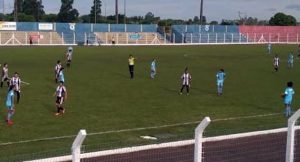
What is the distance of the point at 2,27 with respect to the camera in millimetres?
80312

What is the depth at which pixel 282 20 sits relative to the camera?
410 ft

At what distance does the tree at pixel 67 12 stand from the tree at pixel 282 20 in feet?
167

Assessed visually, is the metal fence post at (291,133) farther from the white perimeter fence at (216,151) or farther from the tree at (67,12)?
the tree at (67,12)

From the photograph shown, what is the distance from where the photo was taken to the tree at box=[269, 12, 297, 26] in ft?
402

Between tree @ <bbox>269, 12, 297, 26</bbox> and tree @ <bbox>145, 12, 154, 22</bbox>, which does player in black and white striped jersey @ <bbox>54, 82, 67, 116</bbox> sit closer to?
tree @ <bbox>269, 12, 297, 26</bbox>

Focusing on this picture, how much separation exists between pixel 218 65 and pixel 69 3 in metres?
95.3

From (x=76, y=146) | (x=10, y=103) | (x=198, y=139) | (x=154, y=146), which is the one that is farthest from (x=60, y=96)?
(x=76, y=146)

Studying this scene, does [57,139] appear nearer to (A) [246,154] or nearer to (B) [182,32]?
(A) [246,154]

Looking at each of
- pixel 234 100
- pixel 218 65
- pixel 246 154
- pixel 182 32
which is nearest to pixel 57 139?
pixel 246 154

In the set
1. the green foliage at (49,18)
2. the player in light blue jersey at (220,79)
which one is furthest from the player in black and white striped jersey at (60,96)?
the green foliage at (49,18)

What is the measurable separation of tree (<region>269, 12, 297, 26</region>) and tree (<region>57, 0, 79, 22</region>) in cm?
5076

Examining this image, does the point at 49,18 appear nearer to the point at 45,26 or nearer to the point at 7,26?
the point at 45,26

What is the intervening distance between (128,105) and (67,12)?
382ft

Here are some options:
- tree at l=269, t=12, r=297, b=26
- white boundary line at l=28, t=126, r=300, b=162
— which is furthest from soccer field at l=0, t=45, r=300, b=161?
tree at l=269, t=12, r=297, b=26
